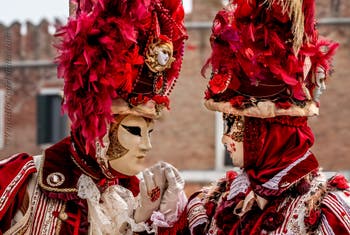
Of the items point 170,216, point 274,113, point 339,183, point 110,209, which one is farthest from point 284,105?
point 110,209

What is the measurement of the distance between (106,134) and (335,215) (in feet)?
3.49

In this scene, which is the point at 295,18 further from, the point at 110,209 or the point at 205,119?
the point at 205,119

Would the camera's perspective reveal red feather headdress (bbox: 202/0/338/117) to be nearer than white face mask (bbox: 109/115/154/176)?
Yes

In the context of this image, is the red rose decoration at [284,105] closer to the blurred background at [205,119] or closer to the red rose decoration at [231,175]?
the red rose decoration at [231,175]

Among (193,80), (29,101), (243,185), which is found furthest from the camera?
(29,101)

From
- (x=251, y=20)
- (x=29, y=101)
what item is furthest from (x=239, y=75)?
(x=29, y=101)

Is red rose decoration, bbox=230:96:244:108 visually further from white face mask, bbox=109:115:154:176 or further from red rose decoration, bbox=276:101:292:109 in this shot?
white face mask, bbox=109:115:154:176

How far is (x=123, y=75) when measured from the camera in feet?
A: 13.6

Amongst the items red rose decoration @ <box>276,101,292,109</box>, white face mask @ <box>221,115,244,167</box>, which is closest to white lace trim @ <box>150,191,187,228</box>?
white face mask @ <box>221,115,244,167</box>

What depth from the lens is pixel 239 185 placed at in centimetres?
434

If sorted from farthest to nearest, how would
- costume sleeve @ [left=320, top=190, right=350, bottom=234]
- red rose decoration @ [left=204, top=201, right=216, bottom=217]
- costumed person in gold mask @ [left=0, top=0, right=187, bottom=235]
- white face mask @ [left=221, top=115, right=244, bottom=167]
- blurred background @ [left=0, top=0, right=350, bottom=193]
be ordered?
blurred background @ [left=0, top=0, right=350, bottom=193], red rose decoration @ [left=204, top=201, right=216, bottom=217], white face mask @ [left=221, top=115, right=244, bottom=167], costumed person in gold mask @ [left=0, top=0, right=187, bottom=235], costume sleeve @ [left=320, top=190, right=350, bottom=234]

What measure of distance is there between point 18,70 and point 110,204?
1221cm

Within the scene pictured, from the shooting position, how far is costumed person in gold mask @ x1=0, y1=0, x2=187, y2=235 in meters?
4.12

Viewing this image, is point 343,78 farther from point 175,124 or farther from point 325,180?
point 325,180
